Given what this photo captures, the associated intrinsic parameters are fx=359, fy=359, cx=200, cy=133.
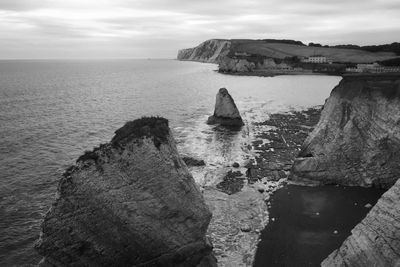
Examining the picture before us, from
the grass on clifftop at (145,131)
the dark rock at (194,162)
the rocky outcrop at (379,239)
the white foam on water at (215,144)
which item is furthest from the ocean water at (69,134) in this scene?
the rocky outcrop at (379,239)

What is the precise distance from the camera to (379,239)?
1780 cm

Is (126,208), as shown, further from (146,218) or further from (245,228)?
(245,228)

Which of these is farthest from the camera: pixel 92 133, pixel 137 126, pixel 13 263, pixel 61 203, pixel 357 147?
pixel 92 133

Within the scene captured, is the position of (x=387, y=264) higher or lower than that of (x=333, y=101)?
lower

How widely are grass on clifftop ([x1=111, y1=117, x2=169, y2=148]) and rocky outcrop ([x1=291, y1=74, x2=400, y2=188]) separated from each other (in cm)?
2086

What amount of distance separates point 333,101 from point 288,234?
58.6 ft

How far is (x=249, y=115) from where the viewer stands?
7888 cm

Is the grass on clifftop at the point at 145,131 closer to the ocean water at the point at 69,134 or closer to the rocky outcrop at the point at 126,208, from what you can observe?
the rocky outcrop at the point at 126,208

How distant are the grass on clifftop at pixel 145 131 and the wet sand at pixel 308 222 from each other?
1045 cm

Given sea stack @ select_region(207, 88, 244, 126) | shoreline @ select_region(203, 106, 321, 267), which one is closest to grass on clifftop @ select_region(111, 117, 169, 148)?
shoreline @ select_region(203, 106, 321, 267)

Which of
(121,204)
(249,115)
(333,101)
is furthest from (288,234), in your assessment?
(249,115)

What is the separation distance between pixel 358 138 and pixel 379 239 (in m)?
19.5

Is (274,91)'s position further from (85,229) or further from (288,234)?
(85,229)

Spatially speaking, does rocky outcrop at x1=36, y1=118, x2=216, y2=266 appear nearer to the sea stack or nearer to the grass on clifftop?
the grass on clifftop
